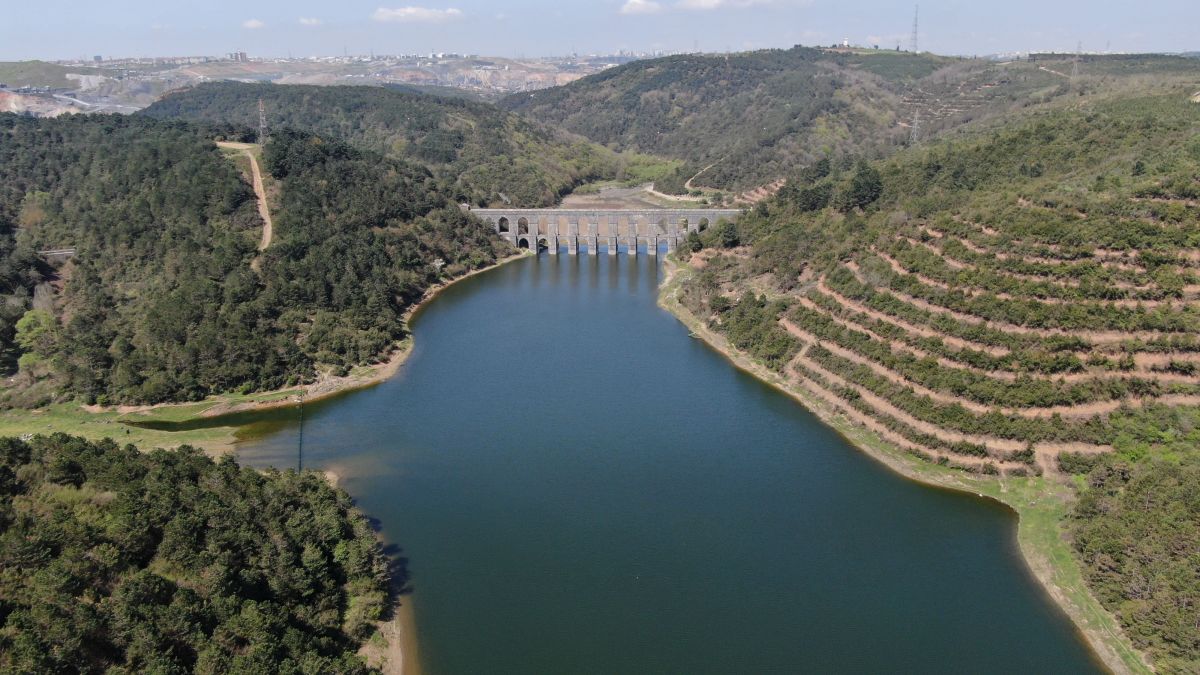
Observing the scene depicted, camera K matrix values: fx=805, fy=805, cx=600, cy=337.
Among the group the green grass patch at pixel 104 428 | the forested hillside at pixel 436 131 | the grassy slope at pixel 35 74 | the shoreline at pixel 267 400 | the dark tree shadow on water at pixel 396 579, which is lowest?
the dark tree shadow on water at pixel 396 579

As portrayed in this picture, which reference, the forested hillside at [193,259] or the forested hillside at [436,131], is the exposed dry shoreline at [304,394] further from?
the forested hillside at [436,131]

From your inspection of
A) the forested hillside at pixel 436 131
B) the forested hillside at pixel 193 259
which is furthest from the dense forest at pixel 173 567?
the forested hillside at pixel 436 131

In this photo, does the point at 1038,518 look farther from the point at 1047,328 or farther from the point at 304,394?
the point at 304,394

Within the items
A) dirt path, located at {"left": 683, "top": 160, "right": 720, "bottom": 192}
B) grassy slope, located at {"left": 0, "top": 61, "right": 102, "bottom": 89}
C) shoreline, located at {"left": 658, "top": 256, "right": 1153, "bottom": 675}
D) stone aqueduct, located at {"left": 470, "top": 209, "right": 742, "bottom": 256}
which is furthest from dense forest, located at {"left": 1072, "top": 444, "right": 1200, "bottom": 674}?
grassy slope, located at {"left": 0, "top": 61, "right": 102, "bottom": 89}

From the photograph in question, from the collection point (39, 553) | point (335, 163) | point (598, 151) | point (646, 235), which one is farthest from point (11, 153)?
point (598, 151)

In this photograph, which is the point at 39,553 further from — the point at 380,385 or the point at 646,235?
the point at 646,235
